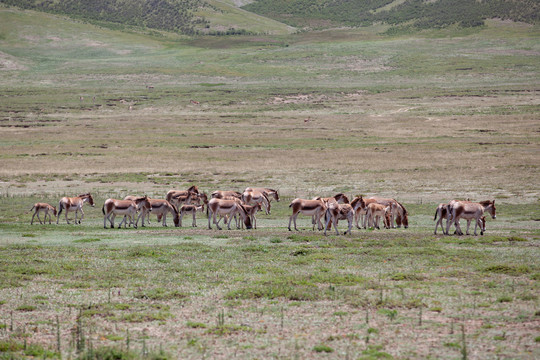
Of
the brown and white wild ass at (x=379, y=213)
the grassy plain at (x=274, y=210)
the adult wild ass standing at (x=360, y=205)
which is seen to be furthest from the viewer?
the adult wild ass standing at (x=360, y=205)

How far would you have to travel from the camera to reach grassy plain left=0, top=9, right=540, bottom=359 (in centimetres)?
1315

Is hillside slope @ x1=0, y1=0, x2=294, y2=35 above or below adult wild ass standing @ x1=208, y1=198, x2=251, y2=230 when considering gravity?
above

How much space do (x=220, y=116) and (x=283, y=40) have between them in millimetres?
90687

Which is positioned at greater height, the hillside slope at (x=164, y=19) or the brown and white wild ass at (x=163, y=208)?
the hillside slope at (x=164, y=19)

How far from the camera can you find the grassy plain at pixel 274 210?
1315cm

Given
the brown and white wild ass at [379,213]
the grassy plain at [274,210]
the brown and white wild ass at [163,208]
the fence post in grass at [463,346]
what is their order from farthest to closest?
the brown and white wild ass at [163,208]
the brown and white wild ass at [379,213]
the grassy plain at [274,210]
the fence post in grass at [463,346]

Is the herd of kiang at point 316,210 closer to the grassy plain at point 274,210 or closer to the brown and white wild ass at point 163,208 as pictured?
the brown and white wild ass at point 163,208

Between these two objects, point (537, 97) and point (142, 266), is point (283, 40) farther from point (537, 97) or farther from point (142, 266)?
point (142, 266)

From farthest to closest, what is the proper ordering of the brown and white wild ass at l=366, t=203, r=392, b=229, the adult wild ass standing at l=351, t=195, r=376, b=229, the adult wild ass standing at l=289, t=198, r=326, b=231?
the adult wild ass standing at l=351, t=195, r=376, b=229 → the brown and white wild ass at l=366, t=203, r=392, b=229 → the adult wild ass standing at l=289, t=198, r=326, b=231

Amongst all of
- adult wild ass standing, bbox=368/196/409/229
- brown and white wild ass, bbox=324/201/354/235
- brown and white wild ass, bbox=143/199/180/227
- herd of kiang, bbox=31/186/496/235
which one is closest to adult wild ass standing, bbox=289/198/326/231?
herd of kiang, bbox=31/186/496/235

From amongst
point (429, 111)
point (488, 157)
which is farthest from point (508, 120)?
point (488, 157)

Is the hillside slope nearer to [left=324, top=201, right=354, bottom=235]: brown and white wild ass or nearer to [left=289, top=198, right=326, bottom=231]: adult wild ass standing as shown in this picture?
[left=289, top=198, right=326, bottom=231]: adult wild ass standing

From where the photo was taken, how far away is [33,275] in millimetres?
18234

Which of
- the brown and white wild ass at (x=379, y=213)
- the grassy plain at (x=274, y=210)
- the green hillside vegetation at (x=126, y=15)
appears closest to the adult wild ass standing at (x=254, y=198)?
the grassy plain at (x=274, y=210)
